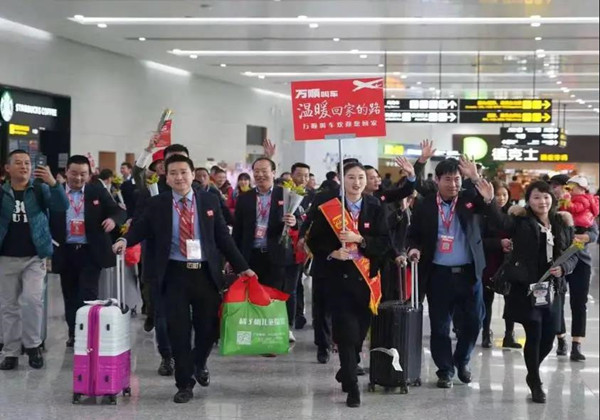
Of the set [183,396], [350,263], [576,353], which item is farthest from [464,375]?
[183,396]

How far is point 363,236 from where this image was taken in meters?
6.24

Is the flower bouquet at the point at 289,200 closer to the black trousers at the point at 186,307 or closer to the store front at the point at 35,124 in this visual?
the black trousers at the point at 186,307

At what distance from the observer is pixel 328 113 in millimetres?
6762

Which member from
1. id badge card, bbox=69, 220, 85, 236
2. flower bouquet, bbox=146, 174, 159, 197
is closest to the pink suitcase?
flower bouquet, bbox=146, 174, 159, 197

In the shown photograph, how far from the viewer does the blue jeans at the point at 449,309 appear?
664 cm

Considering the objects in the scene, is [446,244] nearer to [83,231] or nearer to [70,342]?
[83,231]

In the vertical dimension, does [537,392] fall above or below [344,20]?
below

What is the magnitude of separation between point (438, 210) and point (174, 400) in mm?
2274

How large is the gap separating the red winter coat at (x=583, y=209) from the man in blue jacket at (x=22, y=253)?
16.2 feet

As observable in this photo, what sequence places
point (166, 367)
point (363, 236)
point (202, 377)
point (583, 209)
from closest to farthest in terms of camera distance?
point (363, 236) → point (202, 377) → point (166, 367) → point (583, 209)

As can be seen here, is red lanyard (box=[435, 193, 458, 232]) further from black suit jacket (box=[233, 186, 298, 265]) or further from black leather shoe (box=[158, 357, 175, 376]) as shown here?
black leather shoe (box=[158, 357, 175, 376])

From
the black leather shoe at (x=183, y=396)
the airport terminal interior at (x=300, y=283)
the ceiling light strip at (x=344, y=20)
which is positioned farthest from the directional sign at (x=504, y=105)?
the black leather shoe at (x=183, y=396)

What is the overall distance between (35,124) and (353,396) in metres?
12.1

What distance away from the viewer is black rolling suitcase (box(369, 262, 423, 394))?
655 cm
